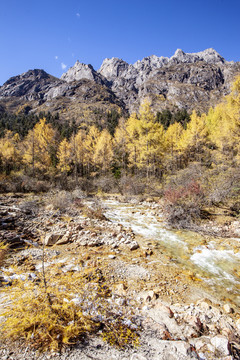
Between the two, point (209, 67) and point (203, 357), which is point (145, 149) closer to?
point (203, 357)

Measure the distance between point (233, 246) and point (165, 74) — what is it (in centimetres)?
18526

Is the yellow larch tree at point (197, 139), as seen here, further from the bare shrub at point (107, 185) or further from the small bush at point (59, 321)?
the small bush at point (59, 321)

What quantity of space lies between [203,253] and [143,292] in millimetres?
3564

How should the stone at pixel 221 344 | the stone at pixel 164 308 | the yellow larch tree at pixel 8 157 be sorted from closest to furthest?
the stone at pixel 221 344 → the stone at pixel 164 308 → the yellow larch tree at pixel 8 157

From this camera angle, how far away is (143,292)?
3.73 meters

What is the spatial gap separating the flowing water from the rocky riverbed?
0.29 metres

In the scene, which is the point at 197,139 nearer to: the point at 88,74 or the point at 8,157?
the point at 8,157

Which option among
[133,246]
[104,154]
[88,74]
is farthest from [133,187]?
[88,74]

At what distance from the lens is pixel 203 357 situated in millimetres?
2232

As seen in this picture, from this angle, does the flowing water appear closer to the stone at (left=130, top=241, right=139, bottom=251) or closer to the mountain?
the stone at (left=130, top=241, right=139, bottom=251)

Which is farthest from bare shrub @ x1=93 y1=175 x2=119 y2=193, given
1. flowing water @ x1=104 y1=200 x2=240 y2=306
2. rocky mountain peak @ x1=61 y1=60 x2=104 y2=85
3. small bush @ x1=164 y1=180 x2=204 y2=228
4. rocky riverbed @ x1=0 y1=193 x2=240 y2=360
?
rocky mountain peak @ x1=61 y1=60 x2=104 y2=85

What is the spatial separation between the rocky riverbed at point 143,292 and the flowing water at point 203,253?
29 centimetres

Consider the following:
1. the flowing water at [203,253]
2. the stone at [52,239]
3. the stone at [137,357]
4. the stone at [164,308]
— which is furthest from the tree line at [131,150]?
the stone at [137,357]

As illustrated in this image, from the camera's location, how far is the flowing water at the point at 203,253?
4418 mm
